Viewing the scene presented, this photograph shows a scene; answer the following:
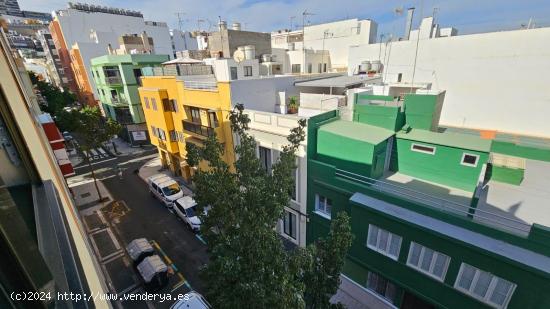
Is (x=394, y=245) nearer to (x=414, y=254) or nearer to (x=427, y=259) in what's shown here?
(x=414, y=254)

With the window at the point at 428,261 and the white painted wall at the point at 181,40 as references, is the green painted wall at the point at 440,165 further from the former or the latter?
the white painted wall at the point at 181,40

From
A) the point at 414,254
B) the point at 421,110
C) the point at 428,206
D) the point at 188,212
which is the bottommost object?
the point at 188,212

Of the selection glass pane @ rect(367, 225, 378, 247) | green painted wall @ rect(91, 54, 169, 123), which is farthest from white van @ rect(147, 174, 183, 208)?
green painted wall @ rect(91, 54, 169, 123)

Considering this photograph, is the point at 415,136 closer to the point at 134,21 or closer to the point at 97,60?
the point at 97,60

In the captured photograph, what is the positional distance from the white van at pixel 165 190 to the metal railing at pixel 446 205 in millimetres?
14533

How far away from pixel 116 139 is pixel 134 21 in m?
28.3

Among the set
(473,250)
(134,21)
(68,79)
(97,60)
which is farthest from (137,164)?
(68,79)

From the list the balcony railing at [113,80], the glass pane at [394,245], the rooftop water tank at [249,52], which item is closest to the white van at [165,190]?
the glass pane at [394,245]

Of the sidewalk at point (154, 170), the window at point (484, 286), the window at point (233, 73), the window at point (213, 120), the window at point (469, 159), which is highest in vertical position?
the window at point (233, 73)

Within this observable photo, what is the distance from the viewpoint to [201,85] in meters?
18.6

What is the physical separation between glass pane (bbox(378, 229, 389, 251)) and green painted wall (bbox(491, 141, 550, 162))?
813 cm

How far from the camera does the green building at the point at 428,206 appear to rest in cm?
862

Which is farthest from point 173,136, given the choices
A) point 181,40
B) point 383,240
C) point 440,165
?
point 181,40

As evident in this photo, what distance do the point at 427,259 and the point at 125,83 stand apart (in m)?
38.0
